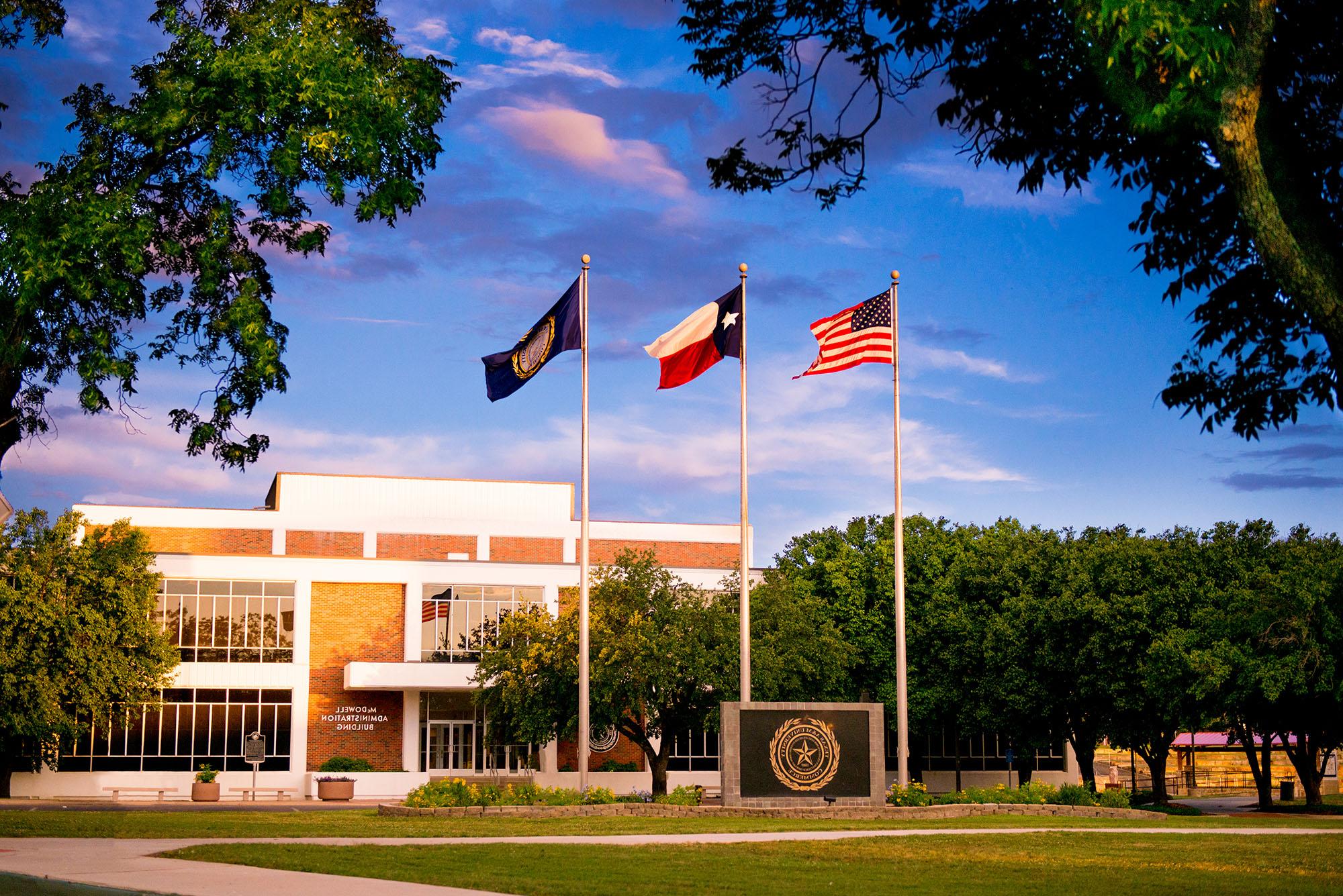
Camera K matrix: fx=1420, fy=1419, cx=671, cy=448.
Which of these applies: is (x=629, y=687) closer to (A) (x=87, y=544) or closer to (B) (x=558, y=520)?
(A) (x=87, y=544)

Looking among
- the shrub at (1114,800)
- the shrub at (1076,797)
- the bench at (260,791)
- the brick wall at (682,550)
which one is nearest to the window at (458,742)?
the bench at (260,791)

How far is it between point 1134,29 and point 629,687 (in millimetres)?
37081

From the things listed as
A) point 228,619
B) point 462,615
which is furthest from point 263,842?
point 462,615

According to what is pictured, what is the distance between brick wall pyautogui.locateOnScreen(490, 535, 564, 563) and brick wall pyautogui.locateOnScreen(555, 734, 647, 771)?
1455 cm

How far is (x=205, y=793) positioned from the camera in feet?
152

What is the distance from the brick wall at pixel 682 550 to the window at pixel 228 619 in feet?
61.6

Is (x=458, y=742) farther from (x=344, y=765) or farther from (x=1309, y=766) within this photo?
(x=1309, y=766)

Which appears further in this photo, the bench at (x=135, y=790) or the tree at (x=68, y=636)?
the bench at (x=135, y=790)

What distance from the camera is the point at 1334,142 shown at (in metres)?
10.9

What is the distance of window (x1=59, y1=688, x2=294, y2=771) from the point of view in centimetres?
5225

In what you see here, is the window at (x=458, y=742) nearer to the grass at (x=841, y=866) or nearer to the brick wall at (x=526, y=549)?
the brick wall at (x=526, y=549)

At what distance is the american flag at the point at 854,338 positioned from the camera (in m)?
30.6

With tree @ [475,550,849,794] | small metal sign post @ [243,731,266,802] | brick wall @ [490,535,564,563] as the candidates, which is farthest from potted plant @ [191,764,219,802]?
brick wall @ [490,535,564,563]

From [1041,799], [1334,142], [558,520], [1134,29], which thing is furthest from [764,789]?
[558,520]
